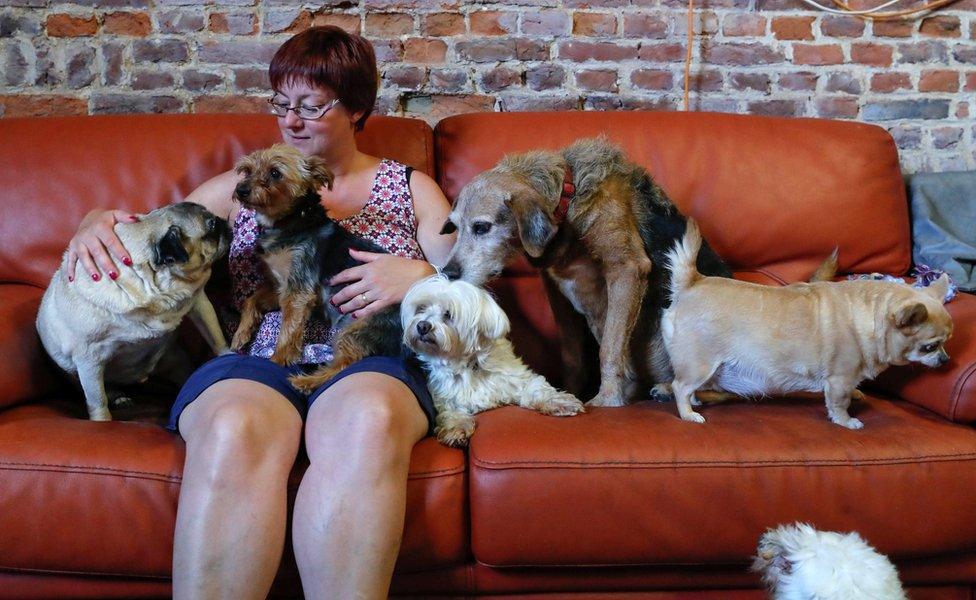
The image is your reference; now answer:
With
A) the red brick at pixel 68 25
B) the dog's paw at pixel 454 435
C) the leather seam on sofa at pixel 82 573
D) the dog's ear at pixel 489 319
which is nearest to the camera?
the leather seam on sofa at pixel 82 573

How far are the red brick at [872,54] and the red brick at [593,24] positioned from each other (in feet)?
3.16

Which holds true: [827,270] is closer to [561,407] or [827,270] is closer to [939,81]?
[561,407]

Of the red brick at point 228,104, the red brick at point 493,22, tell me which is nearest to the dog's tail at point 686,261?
the red brick at point 493,22

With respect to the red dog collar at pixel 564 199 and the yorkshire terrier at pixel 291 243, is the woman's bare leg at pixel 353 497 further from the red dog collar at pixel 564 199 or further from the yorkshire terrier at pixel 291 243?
the red dog collar at pixel 564 199

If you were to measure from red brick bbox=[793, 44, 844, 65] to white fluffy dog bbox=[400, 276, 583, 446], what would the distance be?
1.85 m

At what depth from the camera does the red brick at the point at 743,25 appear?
3033mm

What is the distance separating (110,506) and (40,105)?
6.38 feet

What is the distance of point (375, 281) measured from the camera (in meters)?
2.12

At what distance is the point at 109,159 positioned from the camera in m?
2.42

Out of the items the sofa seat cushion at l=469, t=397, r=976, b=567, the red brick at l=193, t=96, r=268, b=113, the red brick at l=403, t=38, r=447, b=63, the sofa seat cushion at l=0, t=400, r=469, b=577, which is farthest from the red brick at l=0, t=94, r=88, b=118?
the sofa seat cushion at l=469, t=397, r=976, b=567

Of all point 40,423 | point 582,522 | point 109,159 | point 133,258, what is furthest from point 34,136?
point 582,522

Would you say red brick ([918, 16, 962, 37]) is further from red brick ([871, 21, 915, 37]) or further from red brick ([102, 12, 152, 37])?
red brick ([102, 12, 152, 37])

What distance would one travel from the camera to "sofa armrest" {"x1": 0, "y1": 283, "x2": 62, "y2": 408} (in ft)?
6.31

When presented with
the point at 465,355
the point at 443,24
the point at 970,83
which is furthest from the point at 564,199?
the point at 970,83
